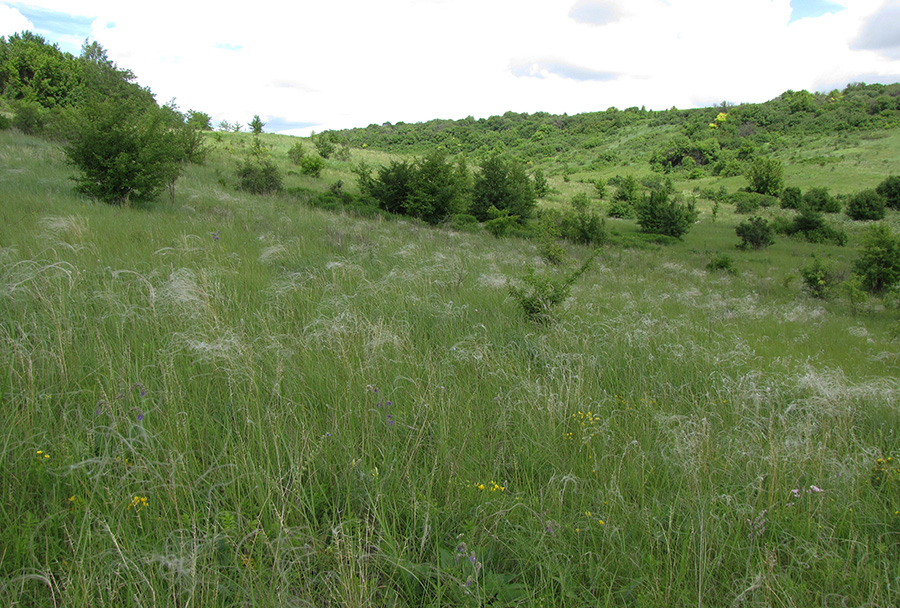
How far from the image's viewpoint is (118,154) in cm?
932

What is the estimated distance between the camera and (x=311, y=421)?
95.5 inches

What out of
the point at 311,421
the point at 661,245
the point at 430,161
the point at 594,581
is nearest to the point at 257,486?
the point at 311,421

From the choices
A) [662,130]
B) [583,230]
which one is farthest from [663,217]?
[662,130]

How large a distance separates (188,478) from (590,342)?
3649mm

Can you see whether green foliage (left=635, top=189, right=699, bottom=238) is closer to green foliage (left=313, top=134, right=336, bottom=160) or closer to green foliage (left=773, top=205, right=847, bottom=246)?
green foliage (left=773, top=205, right=847, bottom=246)

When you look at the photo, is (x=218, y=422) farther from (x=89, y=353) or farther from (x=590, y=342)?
(x=590, y=342)

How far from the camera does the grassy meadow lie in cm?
158

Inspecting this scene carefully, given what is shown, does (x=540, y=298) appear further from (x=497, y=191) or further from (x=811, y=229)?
(x=811, y=229)

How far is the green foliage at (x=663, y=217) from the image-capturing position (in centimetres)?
2439

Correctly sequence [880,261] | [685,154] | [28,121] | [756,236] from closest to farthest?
[880,261] < [28,121] < [756,236] < [685,154]

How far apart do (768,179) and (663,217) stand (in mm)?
30450

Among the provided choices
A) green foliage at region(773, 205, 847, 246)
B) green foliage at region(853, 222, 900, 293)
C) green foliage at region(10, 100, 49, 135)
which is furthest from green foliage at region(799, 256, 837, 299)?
green foliage at region(10, 100, 49, 135)

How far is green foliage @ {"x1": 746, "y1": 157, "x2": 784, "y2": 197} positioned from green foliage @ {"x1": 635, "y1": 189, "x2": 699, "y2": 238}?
1077 inches

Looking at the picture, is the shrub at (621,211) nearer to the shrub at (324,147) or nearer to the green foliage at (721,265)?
the green foliage at (721,265)
